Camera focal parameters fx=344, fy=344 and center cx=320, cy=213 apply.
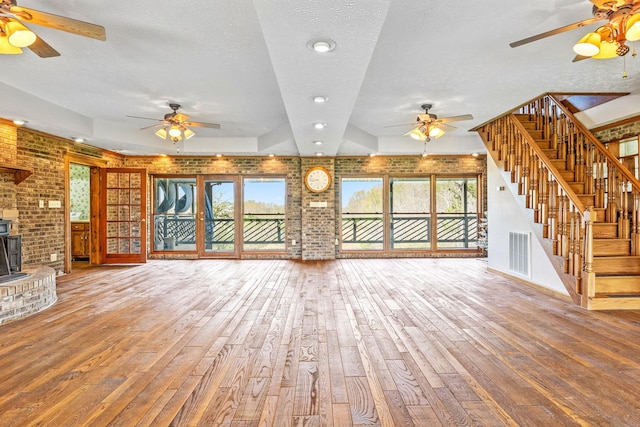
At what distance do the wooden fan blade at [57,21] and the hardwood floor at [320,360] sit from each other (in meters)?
2.41

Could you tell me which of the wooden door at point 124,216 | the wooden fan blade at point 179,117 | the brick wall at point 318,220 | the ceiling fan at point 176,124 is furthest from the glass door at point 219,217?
the wooden fan blade at point 179,117

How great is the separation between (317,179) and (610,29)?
233 inches

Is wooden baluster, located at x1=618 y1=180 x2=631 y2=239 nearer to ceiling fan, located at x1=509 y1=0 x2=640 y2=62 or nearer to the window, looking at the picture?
ceiling fan, located at x1=509 y1=0 x2=640 y2=62

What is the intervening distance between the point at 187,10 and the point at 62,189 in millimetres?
5286

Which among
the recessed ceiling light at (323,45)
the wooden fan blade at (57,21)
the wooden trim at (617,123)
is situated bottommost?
the recessed ceiling light at (323,45)

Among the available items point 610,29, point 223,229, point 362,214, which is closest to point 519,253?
point 610,29

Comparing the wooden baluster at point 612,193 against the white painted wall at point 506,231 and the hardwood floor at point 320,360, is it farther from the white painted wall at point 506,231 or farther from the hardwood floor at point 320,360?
the hardwood floor at point 320,360

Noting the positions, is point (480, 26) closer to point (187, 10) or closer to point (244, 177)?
point (187, 10)

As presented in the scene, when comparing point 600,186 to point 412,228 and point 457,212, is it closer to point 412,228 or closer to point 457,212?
point 457,212

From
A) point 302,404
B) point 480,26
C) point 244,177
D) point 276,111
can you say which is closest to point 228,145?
point 244,177

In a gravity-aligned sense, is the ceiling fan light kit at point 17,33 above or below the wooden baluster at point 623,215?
above

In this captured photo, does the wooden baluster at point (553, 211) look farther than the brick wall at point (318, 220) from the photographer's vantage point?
No

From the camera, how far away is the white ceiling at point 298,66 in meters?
2.64

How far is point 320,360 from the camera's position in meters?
2.57
